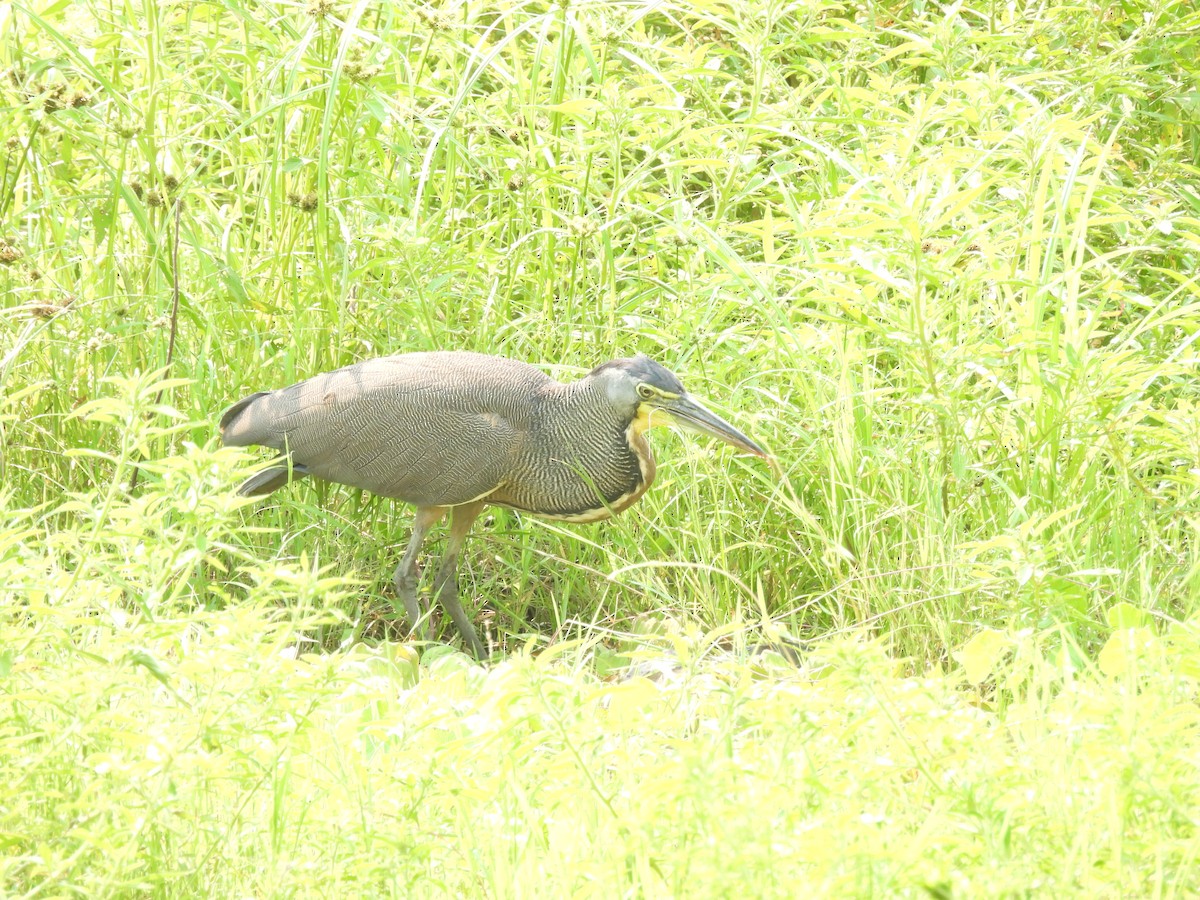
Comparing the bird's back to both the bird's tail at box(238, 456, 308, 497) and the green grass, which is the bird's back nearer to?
the bird's tail at box(238, 456, 308, 497)

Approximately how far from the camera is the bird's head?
4.44m

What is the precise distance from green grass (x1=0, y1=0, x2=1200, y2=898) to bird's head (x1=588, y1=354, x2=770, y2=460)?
211 millimetres

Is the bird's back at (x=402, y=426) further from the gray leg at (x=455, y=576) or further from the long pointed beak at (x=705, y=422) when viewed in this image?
the long pointed beak at (x=705, y=422)

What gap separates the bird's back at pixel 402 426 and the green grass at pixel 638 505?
0.73ft

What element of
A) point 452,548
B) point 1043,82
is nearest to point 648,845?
point 452,548

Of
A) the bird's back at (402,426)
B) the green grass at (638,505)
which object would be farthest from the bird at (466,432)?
the green grass at (638,505)

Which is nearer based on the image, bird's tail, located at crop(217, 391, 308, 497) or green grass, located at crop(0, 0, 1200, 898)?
green grass, located at crop(0, 0, 1200, 898)

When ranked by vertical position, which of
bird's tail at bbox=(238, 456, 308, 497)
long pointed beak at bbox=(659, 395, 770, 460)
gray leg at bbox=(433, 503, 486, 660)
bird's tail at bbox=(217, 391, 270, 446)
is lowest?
gray leg at bbox=(433, 503, 486, 660)

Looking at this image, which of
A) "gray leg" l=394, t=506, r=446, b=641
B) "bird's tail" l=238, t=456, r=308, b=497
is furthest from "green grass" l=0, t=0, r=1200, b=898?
"gray leg" l=394, t=506, r=446, b=641

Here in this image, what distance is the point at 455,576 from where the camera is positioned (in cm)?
480

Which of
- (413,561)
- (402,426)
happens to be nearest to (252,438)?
(402,426)

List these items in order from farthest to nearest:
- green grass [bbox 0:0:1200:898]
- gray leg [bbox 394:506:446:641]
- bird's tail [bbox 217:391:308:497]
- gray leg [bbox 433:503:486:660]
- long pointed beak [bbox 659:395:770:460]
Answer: gray leg [bbox 433:503:486:660]
gray leg [bbox 394:506:446:641]
bird's tail [bbox 217:391:308:497]
long pointed beak [bbox 659:395:770:460]
green grass [bbox 0:0:1200:898]

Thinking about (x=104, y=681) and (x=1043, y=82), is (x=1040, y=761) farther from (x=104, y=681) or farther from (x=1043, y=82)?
(x=1043, y=82)

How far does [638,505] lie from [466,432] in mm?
625
